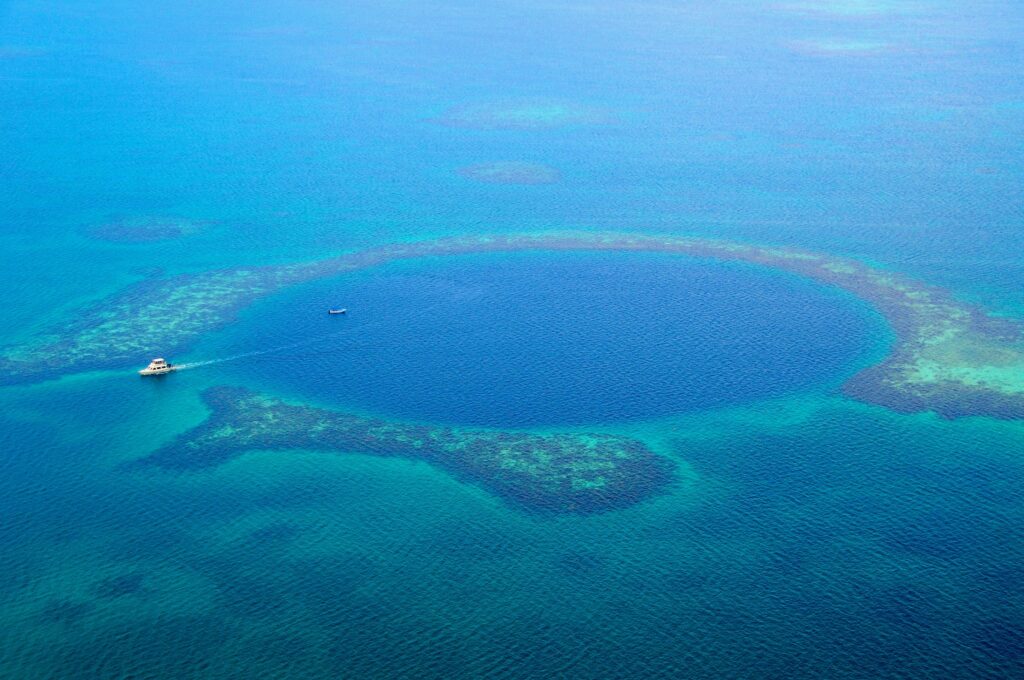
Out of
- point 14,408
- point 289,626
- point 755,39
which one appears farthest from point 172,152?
point 755,39

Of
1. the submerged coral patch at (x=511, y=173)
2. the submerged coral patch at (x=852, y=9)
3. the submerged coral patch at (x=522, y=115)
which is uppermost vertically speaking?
the submerged coral patch at (x=852, y=9)

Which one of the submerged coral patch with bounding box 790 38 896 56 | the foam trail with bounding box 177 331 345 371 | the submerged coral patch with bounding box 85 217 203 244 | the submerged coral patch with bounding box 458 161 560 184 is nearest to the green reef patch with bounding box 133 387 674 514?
the foam trail with bounding box 177 331 345 371

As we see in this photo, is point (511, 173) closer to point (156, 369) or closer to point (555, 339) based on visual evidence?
point (555, 339)

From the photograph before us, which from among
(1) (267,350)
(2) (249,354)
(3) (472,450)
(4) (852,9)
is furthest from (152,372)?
(4) (852,9)

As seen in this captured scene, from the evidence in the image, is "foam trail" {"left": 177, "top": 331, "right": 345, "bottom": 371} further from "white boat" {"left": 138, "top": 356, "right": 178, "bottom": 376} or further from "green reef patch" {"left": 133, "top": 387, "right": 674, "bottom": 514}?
"green reef patch" {"left": 133, "top": 387, "right": 674, "bottom": 514}

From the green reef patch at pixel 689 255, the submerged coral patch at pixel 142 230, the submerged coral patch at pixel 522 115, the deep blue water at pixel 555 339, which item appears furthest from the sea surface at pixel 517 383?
the green reef patch at pixel 689 255

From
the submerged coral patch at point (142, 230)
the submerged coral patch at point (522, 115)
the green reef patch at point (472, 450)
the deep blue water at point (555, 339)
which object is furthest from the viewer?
the submerged coral patch at point (522, 115)

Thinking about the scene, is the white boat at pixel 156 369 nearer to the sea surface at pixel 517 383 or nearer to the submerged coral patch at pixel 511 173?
the sea surface at pixel 517 383
